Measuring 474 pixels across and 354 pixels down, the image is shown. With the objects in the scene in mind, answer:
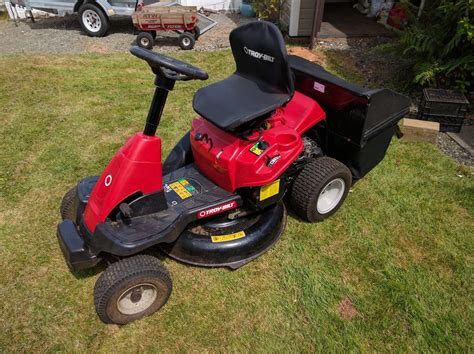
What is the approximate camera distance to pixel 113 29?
27.7 feet

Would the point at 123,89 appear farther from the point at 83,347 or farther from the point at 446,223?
the point at 446,223

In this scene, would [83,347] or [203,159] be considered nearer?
[83,347]

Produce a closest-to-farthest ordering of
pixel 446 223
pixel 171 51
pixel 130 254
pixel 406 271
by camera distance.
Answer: pixel 130 254 < pixel 406 271 < pixel 446 223 < pixel 171 51

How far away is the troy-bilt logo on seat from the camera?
2.55 metres

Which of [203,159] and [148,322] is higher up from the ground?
[203,159]

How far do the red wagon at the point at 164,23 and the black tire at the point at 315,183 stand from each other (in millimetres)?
5014

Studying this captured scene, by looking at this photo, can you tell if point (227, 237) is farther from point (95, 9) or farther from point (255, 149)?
point (95, 9)

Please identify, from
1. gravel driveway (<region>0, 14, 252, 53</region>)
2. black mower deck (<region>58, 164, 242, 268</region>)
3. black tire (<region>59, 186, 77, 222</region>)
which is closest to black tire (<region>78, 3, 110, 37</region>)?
gravel driveway (<region>0, 14, 252, 53</region>)

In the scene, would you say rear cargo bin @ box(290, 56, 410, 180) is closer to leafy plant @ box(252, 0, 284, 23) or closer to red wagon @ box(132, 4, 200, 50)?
red wagon @ box(132, 4, 200, 50)

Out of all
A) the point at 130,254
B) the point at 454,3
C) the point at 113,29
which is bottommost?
the point at 113,29

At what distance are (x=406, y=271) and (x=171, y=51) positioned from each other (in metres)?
5.81

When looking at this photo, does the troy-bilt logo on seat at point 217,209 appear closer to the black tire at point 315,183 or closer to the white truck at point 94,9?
the black tire at point 315,183

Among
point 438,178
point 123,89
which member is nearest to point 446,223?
point 438,178

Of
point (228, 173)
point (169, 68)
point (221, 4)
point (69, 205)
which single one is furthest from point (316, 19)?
point (69, 205)
